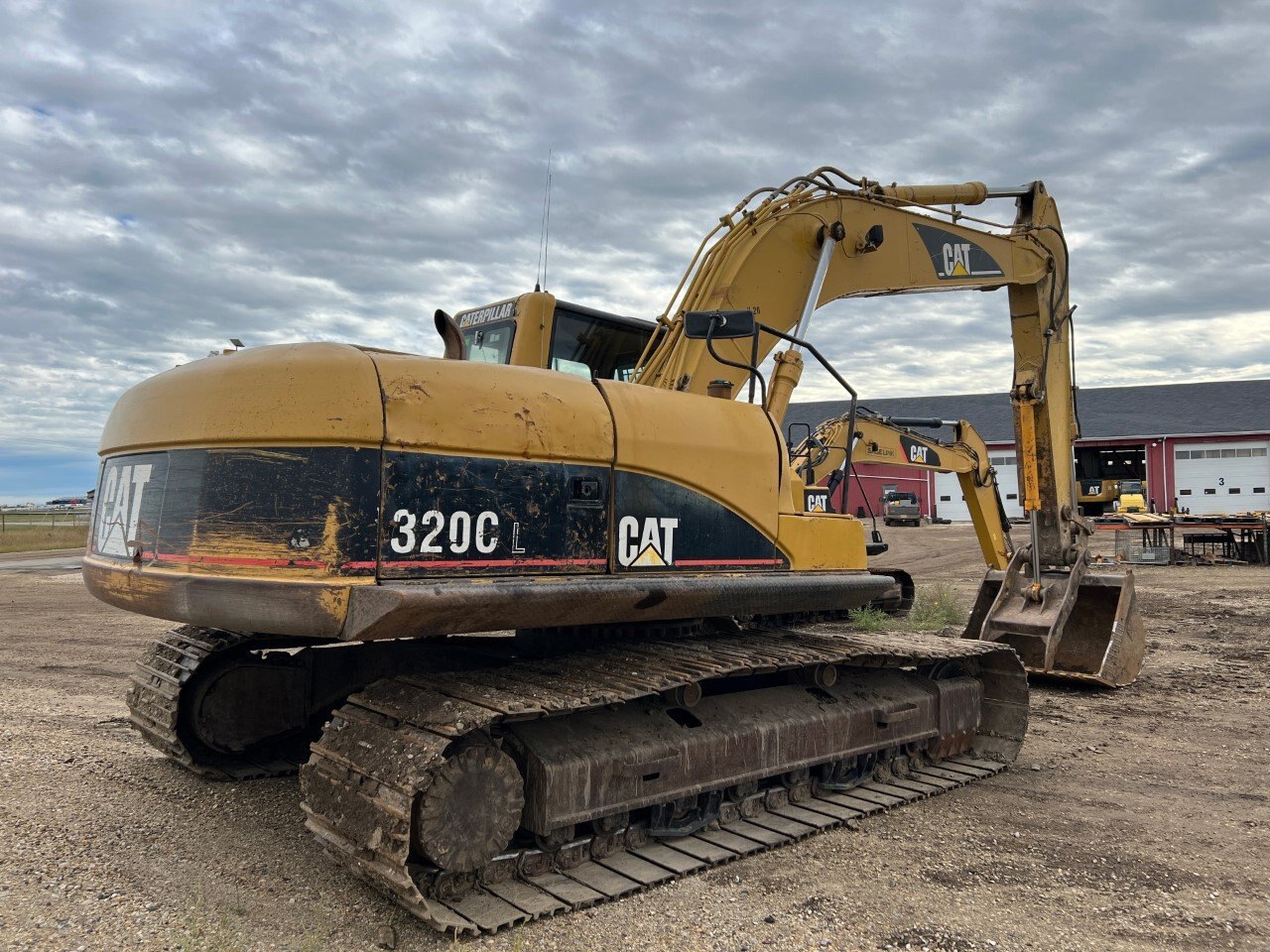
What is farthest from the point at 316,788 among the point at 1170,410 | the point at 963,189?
the point at 1170,410

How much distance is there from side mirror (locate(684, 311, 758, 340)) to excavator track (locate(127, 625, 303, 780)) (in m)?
2.89

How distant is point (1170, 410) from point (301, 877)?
52.1 m

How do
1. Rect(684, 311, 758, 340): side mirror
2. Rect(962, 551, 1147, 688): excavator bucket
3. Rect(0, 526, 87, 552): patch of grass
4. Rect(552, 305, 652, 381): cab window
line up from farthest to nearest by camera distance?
Rect(0, 526, 87, 552): patch of grass < Rect(962, 551, 1147, 688): excavator bucket < Rect(552, 305, 652, 381): cab window < Rect(684, 311, 758, 340): side mirror

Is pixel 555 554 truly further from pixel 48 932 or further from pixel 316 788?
pixel 48 932

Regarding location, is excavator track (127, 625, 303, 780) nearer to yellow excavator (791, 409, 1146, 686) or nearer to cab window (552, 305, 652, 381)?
cab window (552, 305, 652, 381)

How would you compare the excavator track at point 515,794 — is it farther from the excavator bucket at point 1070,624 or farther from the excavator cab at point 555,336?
the excavator bucket at point 1070,624

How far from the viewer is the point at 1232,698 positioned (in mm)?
8234

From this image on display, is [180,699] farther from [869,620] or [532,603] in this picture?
[869,620]

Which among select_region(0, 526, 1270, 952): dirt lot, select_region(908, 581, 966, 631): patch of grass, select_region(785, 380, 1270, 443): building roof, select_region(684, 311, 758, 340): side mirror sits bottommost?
select_region(0, 526, 1270, 952): dirt lot

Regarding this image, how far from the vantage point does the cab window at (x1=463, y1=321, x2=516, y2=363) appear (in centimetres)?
567

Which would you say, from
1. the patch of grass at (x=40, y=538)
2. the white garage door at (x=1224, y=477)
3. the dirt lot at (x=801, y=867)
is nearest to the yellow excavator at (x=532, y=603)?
the dirt lot at (x=801, y=867)

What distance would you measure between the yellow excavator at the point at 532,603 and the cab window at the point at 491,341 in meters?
0.02

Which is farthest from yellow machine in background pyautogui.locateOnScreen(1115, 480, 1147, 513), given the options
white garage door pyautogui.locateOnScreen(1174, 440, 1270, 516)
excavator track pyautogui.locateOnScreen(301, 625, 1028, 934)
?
excavator track pyautogui.locateOnScreen(301, 625, 1028, 934)

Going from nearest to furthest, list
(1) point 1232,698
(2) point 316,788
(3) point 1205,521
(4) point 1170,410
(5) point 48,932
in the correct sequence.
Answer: (5) point 48,932 → (2) point 316,788 → (1) point 1232,698 → (3) point 1205,521 → (4) point 1170,410
